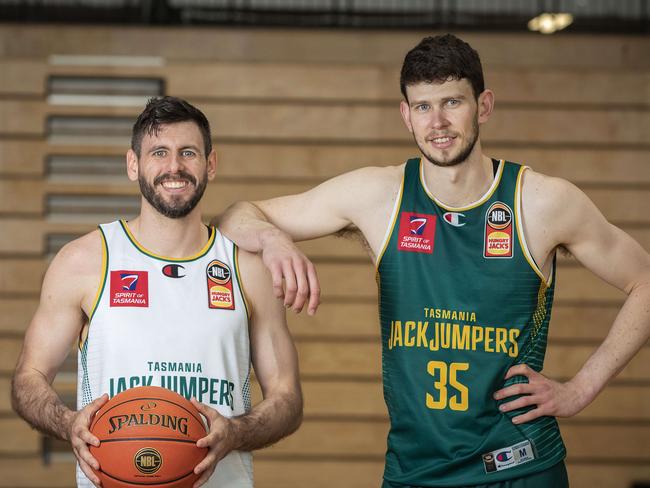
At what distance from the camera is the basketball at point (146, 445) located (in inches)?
96.4

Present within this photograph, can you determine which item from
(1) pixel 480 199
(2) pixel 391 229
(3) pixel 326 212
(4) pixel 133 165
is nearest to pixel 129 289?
(4) pixel 133 165

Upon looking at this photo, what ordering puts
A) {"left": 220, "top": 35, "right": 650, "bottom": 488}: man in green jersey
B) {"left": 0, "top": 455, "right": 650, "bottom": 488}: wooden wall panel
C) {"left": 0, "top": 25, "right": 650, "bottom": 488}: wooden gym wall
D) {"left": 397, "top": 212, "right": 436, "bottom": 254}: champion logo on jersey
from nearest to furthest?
{"left": 220, "top": 35, "right": 650, "bottom": 488}: man in green jersey
{"left": 397, "top": 212, "right": 436, "bottom": 254}: champion logo on jersey
{"left": 0, "top": 455, "right": 650, "bottom": 488}: wooden wall panel
{"left": 0, "top": 25, "right": 650, "bottom": 488}: wooden gym wall

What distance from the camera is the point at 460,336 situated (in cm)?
282

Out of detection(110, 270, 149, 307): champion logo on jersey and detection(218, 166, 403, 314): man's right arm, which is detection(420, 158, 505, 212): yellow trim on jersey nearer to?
detection(218, 166, 403, 314): man's right arm

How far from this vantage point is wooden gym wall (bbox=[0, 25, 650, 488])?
24.0ft

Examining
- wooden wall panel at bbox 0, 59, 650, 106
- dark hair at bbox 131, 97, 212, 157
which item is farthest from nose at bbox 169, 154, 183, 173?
wooden wall panel at bbox 0, 59, 650, 106

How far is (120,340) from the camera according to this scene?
8.91 feet

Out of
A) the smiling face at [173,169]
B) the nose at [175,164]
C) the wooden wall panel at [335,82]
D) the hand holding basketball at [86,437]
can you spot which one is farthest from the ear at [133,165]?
the wooden wall panel at [335,82]

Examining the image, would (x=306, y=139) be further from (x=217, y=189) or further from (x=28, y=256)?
(x=28, y=256)

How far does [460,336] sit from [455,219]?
0.36m

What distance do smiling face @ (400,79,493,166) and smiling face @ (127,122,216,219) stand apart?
62 centimetres

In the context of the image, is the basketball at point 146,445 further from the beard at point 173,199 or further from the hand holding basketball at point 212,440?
the beard at point 173,199

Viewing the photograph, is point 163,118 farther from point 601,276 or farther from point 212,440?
point 601,276

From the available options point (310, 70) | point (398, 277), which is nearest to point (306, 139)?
point (310, 70)
